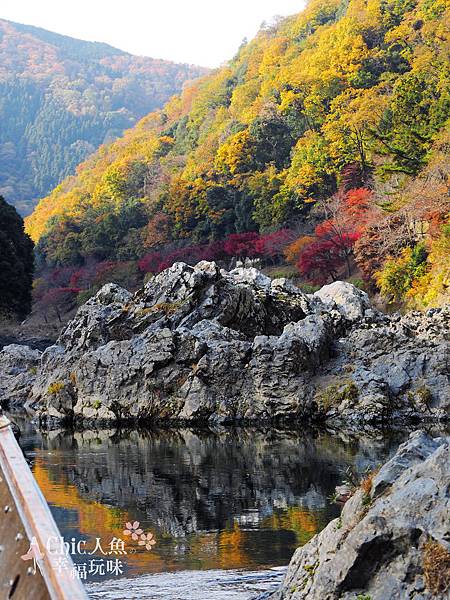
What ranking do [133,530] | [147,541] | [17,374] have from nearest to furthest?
1. [147,541]
2. [133,530]
3. [17,374]

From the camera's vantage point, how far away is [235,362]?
20047 mm

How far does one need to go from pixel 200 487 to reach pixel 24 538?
978 centimetres

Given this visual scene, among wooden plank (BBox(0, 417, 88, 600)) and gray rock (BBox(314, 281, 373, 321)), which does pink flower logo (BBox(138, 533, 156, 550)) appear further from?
gray rock (BBox(314, 281, 373, 321))

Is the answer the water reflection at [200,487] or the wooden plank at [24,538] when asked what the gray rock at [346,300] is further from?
the wooden plank at [24,538]

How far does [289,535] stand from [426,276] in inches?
916

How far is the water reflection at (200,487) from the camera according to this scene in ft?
27.1

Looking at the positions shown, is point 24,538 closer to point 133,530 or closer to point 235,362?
point 133,530

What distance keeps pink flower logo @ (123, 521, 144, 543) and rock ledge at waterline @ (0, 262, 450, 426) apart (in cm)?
A: 939

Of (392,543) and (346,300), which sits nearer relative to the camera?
(392,543)

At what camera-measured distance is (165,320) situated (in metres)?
23.1

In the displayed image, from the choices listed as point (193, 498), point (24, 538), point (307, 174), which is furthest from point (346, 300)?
point (24, 538)

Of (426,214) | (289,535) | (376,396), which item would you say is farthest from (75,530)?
(426,214)

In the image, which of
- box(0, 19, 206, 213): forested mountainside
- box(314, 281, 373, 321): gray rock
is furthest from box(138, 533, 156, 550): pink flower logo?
box(0, 19, 206, 213): forested mountainside

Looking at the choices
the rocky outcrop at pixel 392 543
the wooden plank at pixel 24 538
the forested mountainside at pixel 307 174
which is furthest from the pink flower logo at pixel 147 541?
the forested mountainside at pixel 307 174
